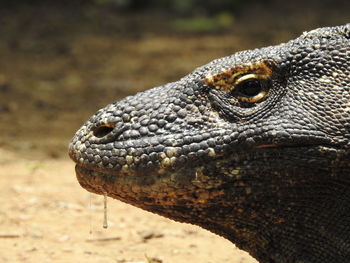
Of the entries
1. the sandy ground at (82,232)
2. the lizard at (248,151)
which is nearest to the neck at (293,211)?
the lizard at (248,151)

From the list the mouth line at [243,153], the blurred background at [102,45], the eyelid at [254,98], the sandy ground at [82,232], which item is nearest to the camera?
the mouth line at [243,153]

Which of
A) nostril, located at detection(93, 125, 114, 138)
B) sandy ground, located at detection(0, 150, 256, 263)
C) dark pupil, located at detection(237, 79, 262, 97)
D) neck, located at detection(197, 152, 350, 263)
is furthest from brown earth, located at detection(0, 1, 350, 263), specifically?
dark pupil, located at detection(237, 79, 262, 97)

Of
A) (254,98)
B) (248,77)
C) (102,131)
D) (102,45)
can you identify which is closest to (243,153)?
(254,98)

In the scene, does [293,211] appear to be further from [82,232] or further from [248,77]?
[82,232]

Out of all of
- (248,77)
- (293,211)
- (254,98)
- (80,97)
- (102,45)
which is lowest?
(293,211)

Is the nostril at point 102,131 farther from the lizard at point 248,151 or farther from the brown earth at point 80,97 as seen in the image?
the brown earth at point 80,97

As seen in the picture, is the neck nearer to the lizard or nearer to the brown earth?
the lizard

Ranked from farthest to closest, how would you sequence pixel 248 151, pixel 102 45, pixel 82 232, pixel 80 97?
pixel 102 45 → pixel 80 97 → pixel 82 232 → pixel 248 151

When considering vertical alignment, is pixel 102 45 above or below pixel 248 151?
above
